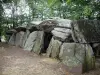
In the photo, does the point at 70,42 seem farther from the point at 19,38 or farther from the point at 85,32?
the point at 19,38

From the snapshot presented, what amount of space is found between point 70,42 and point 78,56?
3.39 ft

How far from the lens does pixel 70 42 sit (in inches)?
265

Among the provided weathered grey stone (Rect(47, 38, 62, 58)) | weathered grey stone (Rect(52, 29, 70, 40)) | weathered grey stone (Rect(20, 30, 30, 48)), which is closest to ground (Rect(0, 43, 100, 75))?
weathered grey stone (Rect(47, 38, 62, 58))

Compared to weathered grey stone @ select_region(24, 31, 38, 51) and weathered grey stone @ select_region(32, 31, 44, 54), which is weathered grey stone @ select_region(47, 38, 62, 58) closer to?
weathered grey stone @ select_region(32, 31, 44, 54)

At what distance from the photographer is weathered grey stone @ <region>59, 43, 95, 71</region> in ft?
18.9

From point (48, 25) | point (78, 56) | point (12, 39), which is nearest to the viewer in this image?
point (78, 56)

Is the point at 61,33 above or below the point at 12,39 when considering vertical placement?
above

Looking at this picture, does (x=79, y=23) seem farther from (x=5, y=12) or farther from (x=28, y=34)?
(x=5, y=12)

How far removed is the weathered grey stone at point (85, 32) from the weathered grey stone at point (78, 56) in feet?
0.95

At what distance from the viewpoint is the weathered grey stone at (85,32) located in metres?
6.16

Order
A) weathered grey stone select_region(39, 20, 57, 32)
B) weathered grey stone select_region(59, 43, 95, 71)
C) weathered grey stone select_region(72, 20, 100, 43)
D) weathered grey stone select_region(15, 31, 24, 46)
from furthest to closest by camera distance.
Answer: weathered grey stone select_region(15, 31, 24, 46) < weathered grey stone select_region(39, 20, 57, 32) < weathered grey stone select_region(72, 20, 100, 43) < weathered grey stone select_region(59, 43, 95, 71)

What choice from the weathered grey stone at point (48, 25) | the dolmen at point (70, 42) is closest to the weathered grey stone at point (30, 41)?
the dolmen at point (70, 42)

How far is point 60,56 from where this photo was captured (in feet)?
21.8

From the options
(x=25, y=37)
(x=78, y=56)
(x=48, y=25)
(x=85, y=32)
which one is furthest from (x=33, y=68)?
(x=25, y=37)
